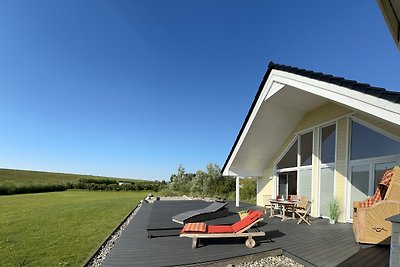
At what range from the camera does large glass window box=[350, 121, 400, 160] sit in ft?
21.5

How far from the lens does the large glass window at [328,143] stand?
8648 mm

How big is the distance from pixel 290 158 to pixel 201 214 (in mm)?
5524

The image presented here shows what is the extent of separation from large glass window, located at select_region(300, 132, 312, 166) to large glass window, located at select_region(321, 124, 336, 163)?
751 mm

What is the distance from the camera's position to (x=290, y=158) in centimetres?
1136

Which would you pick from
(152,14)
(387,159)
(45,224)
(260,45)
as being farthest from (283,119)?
(45,224)

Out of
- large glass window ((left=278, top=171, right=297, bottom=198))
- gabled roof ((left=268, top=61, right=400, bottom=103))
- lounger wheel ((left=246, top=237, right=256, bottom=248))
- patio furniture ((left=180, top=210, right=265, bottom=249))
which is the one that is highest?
gabled roof ((left=268, top=61, right=400, bottom=103))

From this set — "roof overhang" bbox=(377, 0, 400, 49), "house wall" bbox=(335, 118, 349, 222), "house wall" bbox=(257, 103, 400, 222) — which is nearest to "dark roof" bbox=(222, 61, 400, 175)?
"roof overhang" bbox=(377, 0, 400, 49)

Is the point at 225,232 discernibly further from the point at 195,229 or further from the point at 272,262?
the point at 272,262

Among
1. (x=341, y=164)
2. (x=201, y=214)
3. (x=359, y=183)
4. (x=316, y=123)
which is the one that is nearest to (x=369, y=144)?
(x=341, y=164)

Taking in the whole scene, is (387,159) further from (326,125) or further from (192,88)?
(192,88)

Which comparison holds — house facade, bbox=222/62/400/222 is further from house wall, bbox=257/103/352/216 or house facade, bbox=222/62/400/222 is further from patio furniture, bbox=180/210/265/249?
patio furniture, bbox=180/210/265/249

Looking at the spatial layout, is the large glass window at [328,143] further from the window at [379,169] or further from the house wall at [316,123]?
the window at [379,169]

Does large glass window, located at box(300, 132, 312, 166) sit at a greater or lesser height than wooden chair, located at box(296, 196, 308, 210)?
greater

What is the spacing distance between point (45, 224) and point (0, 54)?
749cm
